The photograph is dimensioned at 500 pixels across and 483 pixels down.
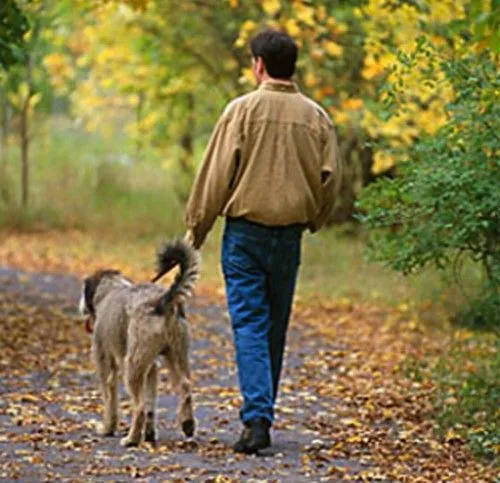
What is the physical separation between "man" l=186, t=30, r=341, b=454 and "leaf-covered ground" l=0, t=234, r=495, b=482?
50 centimetres

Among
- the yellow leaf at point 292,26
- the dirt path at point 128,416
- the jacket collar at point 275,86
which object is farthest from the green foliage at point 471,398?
the yellow leaf at point 292,26

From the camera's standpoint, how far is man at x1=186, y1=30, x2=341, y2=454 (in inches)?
334

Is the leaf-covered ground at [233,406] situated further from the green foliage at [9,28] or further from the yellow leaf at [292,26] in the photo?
the yellow leaf at [292,26]

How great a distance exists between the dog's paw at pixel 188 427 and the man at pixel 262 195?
1.19 ft

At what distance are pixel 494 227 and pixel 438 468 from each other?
1.76m

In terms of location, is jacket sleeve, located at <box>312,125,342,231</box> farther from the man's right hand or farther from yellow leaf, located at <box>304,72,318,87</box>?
yellow leaf, located at <box>304,72,318,87</box>

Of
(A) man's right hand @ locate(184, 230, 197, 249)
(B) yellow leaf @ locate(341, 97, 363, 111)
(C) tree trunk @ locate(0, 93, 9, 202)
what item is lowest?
(C) tree trunk @ locate(0, 93, 9, 202)

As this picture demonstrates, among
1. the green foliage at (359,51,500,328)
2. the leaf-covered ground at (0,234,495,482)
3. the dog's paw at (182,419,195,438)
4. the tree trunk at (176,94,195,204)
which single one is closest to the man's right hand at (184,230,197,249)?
the dog's paw at (182,419,195,438)

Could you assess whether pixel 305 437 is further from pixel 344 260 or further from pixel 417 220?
pixel 344 260

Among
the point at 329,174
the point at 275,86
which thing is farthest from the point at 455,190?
the point at 275,86

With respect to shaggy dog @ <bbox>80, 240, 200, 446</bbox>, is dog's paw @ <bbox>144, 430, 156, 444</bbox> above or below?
below

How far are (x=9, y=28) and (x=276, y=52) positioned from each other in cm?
418

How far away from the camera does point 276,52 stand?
8586 millimetres

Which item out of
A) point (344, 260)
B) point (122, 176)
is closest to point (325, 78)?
point (344, 260)
